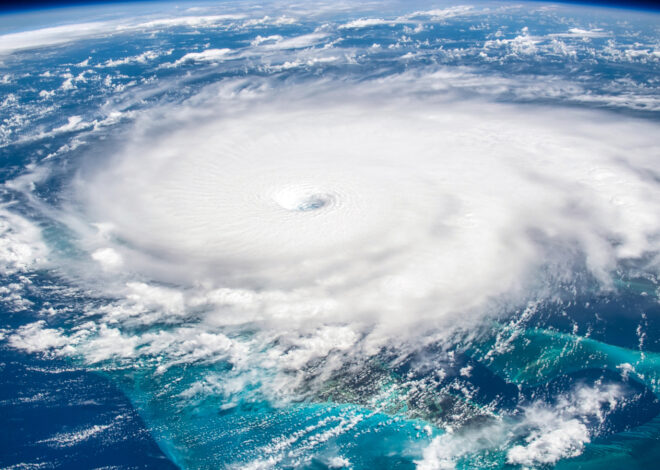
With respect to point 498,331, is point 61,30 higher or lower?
higher

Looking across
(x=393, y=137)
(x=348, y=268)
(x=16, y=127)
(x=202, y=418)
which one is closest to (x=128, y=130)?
(x=16, y=127)

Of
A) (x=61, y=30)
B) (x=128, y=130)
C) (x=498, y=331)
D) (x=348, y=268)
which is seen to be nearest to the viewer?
(x=498, y=331)

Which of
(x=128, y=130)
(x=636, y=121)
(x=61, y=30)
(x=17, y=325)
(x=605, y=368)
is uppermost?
(x=61, y=30)

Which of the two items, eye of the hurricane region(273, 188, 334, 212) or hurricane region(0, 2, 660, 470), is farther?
eye of the hurricane region(273, 188, 334, 212)

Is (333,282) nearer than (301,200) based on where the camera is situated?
Yes

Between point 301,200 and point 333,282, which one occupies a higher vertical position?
point 301,200

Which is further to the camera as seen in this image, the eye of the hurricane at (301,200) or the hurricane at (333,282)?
the eye of the hurricane at (301,200)

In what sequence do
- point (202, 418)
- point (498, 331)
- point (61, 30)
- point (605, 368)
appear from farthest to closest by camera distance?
point (61, 30) < point (498, 331) < point (605, 368) < point (202, 418)

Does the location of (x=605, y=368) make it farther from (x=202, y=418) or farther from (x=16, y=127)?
(x=16, y=127)
